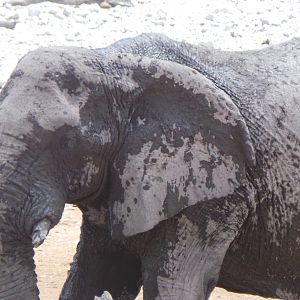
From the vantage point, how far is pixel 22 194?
11.5 feet

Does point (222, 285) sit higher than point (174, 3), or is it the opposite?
point (222, 285)

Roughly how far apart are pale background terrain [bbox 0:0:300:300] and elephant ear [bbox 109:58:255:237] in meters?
5.77

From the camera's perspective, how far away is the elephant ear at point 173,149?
3719 mm

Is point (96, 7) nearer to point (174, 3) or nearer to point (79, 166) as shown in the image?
point (174, 3)

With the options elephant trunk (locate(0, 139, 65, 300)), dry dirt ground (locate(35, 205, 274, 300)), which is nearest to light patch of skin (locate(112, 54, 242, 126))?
elephant trunk (locate(0, 139, 65, 300))

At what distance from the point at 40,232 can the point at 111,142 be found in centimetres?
36

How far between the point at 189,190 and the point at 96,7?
852 cm

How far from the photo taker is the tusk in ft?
11.4

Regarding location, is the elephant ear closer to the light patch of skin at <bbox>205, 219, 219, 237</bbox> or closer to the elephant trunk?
the light patch of skin at <bbox>205, 219, 219, 237</bbox>

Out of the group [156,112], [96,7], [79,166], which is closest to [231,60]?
[156,112]

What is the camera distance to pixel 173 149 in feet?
12.3

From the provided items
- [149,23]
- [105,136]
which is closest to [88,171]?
[105,136]

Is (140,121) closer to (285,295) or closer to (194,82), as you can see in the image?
(194,82)

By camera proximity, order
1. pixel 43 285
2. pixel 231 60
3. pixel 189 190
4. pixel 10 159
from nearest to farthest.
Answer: pixel 10 159, pixel 189 190, pixel 231 60, pixel 43 285
